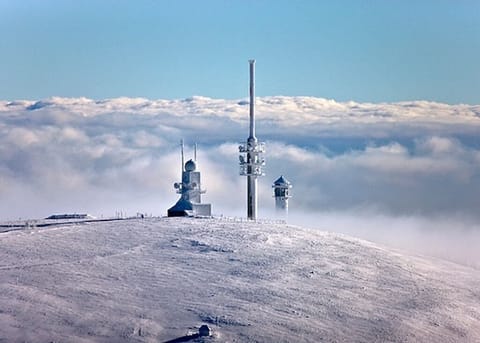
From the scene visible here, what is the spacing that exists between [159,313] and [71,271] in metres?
12.8

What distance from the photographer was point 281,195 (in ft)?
416

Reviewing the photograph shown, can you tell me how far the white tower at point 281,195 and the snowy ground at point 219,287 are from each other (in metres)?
19.8

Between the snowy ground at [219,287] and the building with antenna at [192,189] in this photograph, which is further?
the building with antenna at [192,189]

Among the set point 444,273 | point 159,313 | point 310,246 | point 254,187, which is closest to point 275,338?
point 159,313

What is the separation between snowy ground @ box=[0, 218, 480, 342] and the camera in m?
A: 72.9

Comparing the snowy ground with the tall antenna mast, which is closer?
the snowy ground

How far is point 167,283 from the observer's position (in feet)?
270

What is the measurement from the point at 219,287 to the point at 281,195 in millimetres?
45711

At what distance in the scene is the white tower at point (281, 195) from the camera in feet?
416

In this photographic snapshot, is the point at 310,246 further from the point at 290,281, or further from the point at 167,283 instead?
the point at 167,283

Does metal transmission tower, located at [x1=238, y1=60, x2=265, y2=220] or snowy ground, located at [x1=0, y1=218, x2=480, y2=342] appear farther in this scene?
metal transmission tower, located at [x1=238, y1=60, x2=265, y2=220]

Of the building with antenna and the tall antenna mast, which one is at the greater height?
the tall antenna mast

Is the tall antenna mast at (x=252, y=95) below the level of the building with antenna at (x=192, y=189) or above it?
above

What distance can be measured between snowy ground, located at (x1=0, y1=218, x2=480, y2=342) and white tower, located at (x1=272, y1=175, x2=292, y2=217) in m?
19.8
